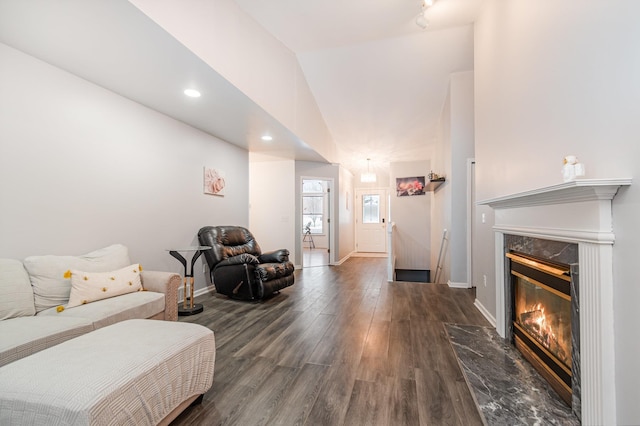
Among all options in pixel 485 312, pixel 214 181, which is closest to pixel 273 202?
pixel 214 181

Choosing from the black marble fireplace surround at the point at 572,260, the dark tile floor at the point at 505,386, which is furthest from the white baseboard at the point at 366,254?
the black marble fireplace surround at the point at 572,260

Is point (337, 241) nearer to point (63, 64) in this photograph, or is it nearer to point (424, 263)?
point (424, 263)

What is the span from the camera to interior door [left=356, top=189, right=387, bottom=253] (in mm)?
9047

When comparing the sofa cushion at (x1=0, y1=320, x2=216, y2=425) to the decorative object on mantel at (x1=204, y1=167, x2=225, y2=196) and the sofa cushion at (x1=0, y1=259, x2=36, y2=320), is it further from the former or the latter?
the decorative object on mantel at (x1=204, y1=167, x2=225, y2=196)

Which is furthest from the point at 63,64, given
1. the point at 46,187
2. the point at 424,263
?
the point at 424,263

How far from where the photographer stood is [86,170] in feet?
8.68

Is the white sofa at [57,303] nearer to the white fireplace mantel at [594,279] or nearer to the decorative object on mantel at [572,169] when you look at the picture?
the white fireplace mantel at [594,279]

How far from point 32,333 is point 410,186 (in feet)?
24.2

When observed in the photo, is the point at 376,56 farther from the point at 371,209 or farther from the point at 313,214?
the point at 313,214

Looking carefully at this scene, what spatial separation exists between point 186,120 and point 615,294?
4.22 m

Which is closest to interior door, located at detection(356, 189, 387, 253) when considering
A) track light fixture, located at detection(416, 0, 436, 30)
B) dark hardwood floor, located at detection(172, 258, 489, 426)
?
dark hardwood floor, located at detection(172, 258, 489, 426)

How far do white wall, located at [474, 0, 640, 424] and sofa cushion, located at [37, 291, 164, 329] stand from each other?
9.61ft

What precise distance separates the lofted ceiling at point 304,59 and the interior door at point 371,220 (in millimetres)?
2655

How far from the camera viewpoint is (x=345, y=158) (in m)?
7.69
